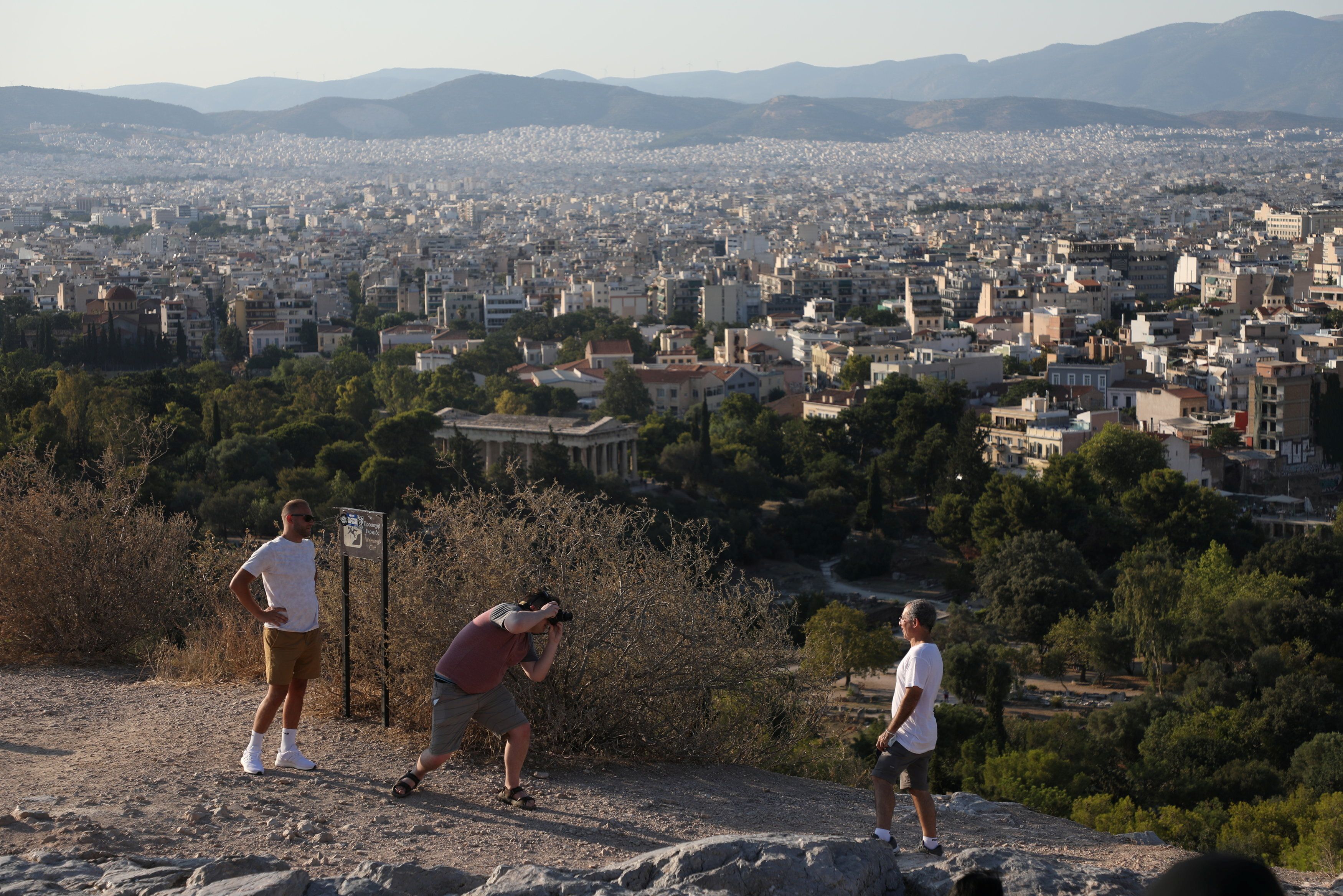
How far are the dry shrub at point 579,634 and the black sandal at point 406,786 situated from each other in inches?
24.2

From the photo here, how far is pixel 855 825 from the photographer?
17.1 feet

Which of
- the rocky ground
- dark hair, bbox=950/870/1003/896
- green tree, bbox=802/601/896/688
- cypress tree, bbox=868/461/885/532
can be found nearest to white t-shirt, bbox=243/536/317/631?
the rocky ground

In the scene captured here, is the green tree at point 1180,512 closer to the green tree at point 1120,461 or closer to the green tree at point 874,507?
the green tree at point 1120,461

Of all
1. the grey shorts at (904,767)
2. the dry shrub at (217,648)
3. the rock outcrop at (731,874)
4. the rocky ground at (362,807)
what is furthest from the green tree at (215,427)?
the rock outcrop at (731,874)

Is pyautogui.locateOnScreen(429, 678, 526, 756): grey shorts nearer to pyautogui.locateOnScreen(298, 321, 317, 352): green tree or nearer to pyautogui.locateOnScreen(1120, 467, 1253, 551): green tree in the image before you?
pyautogui.locateOnScreen(1120, 467, 1253, 551): green tree

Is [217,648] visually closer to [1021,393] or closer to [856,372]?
[1021,393]

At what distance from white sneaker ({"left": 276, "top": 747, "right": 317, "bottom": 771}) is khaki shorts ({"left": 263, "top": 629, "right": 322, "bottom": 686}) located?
229mm

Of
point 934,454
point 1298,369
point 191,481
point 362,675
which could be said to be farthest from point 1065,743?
point 1298,369

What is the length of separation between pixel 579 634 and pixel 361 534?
89cm

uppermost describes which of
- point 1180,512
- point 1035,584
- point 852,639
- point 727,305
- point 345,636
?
point 345,636

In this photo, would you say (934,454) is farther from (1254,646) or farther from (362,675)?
(362,675)

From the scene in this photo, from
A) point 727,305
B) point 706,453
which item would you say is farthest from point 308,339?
point 706,453

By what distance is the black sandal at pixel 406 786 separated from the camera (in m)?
4.92

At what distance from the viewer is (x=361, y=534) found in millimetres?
5758
